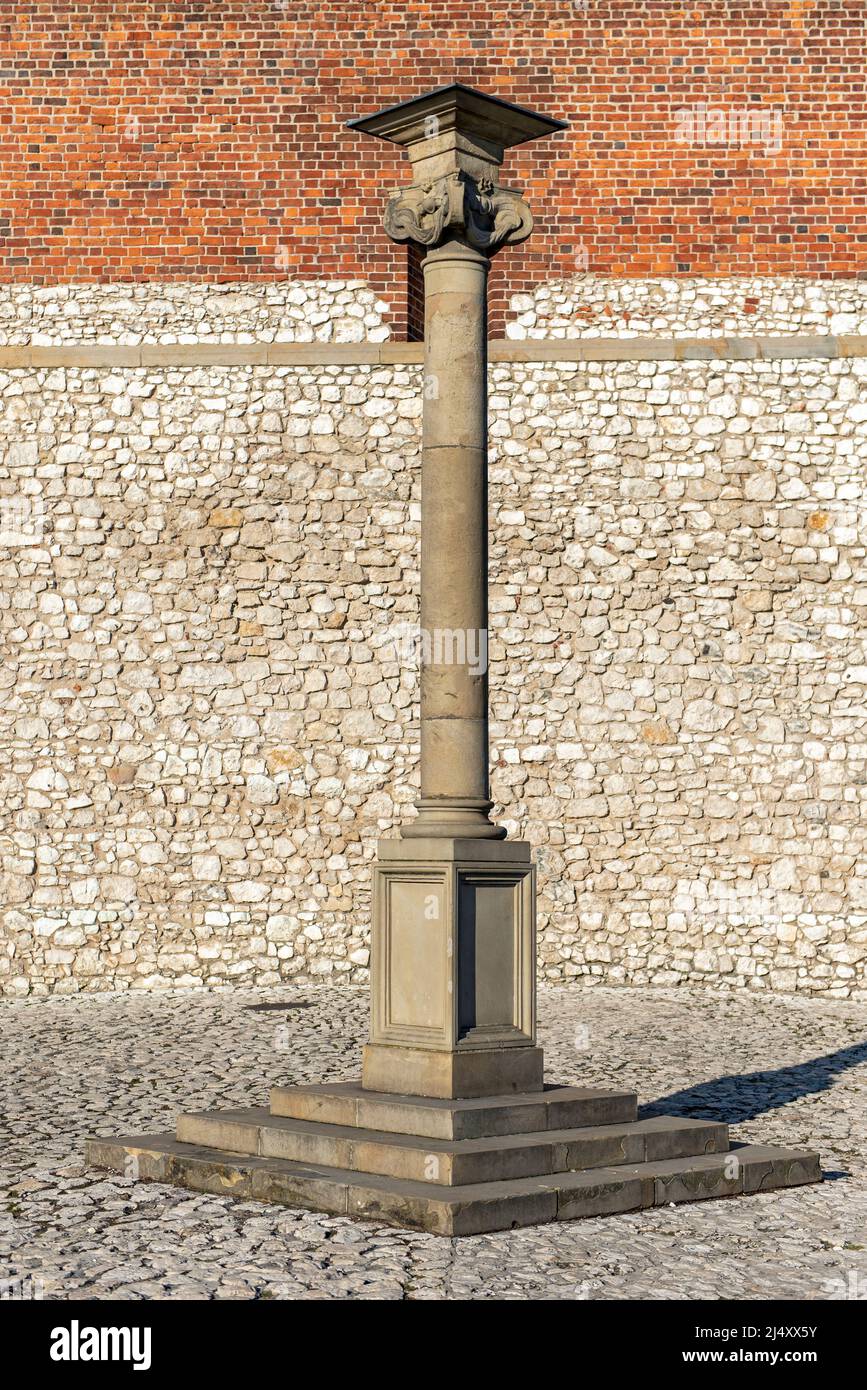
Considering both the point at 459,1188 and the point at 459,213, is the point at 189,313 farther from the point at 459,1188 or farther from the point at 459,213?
the point at 459,1188

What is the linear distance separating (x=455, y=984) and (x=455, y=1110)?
0.52 metres

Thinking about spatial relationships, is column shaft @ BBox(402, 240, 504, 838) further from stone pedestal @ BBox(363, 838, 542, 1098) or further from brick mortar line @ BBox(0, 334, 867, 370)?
brick mortar line @ BBox(0, 334, 867, 370)

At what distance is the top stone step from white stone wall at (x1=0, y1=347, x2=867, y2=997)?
5.73 m

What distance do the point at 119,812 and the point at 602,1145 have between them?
23.3ft

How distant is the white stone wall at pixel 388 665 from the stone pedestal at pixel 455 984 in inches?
224

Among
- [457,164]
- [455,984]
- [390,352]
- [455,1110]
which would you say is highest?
[390,352]

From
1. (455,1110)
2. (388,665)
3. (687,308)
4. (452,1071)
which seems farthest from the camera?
(687,308)

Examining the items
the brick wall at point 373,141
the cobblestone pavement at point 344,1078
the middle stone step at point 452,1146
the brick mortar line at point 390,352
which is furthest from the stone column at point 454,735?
the brick wall at point 373,141

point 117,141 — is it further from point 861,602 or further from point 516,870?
point 516,870

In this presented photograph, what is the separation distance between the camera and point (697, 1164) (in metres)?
6.70

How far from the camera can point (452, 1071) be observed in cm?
666

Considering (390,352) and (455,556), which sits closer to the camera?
(455,556)

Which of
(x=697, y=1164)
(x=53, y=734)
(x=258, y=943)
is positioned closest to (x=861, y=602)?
(x=258, y=943)

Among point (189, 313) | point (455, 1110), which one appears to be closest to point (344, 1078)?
point (455, 1110)
